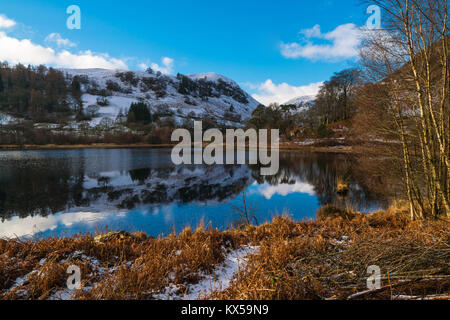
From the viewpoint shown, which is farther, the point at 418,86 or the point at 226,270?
the point at 418,86

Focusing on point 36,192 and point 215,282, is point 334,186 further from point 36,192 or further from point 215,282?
point 36,192

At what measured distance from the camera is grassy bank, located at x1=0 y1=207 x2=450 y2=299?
7.13ft

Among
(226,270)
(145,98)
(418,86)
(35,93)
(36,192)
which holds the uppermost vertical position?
(145,98)

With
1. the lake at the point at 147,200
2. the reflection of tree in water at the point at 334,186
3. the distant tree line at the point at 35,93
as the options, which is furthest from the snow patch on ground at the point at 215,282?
the distant tree line at the point at 35,93

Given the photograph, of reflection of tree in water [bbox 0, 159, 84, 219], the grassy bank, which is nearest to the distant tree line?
reflection of tree in water [bbox 0, 159, 84, 219]

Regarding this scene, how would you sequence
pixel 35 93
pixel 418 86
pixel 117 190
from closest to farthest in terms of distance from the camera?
pixel 418 86
pixel 117 190
pixel 35 93

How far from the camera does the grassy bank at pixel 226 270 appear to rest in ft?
7.13

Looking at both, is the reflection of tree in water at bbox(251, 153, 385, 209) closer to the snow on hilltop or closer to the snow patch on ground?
the snow patch on ground

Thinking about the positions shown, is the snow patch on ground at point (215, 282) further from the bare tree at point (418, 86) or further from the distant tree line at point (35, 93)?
the distant tree line at point (35, 93)

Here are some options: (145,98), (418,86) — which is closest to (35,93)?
(145,98)

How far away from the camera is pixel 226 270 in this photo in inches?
125

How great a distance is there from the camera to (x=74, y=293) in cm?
232
